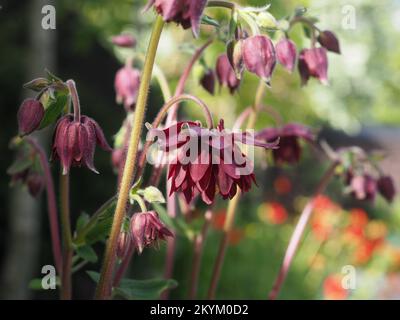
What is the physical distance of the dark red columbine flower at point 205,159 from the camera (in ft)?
2.36

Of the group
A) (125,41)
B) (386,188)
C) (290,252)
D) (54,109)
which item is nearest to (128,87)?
(125,41)

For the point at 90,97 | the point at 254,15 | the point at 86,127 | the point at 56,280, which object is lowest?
the point at 56,280

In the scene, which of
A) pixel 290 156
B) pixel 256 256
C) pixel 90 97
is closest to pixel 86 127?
pixel 290 156

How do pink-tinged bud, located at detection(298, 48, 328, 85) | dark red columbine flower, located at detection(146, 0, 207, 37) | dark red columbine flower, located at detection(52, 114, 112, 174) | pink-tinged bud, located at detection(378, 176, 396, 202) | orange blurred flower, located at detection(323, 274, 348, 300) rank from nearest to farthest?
dark red columbine flower, located at detection(146, 0, 207, 37), dark red columbine flower, located at detection(52, 114, 112, 174), pink-tinged bud, located at detection(298, 48, 328, 85), pink-tinged bud, located at detection(378, 176, 396, 202), orange blurred flower, located at detection(323, 274, 348, 300)

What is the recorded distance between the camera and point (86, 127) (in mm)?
815

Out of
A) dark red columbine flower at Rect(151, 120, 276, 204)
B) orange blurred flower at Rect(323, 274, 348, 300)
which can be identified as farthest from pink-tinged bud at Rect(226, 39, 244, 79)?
orange blurred flower at Rect(323, 274, 348, 300)

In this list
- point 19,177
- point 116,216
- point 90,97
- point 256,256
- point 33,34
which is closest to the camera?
point 116,216

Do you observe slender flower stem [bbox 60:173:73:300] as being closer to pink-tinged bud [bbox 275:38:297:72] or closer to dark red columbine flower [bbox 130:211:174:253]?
dark red columbine flower [bbox 130:211:174:253]

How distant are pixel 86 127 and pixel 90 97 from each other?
2564 mm

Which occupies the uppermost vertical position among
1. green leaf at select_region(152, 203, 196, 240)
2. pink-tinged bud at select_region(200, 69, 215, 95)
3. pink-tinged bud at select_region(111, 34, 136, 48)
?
pink-tinged bud at select_region(111, 34, 136, 48)

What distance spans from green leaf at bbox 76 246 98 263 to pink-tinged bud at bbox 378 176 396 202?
0.62 metres

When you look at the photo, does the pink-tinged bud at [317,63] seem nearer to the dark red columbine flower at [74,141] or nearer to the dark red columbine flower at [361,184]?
the dark red columbine flower at [361,184]

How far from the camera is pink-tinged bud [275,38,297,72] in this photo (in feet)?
3.08

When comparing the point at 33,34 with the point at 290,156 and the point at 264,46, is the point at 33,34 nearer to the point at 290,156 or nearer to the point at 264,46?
the point at 290,156
